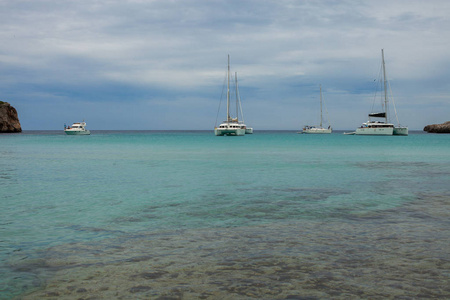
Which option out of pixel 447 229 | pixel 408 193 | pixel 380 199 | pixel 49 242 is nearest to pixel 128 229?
pixel 49 242

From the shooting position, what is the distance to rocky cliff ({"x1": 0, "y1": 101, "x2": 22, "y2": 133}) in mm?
139250

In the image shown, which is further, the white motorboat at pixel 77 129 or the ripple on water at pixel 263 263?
the white motorboat at pixel 77 129

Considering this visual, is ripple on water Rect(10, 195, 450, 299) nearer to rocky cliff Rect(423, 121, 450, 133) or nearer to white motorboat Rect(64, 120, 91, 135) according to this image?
white motorboat Rect(64, 120, 91, 135)

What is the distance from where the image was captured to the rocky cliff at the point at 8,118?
139 meters

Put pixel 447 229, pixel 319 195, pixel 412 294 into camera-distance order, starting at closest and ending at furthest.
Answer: pixel 412 294 → pixel 447 229 → pixel 319 195

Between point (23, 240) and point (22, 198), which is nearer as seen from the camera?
point (23, 240)

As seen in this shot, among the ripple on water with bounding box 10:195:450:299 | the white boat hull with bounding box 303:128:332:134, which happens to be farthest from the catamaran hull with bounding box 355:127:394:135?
the ripple on water with bounding box 10:195:450:299

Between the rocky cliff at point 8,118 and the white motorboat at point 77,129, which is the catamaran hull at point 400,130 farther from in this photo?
the rocky cliff at point 8,118

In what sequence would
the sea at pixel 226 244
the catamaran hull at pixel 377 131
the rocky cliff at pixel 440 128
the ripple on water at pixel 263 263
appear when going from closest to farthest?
the ripple on water at pixel 263 263 < the sea at pixel 226 244 < the catamaran hull at pixel 377 131 < the rocky cliff at pixel 440 128

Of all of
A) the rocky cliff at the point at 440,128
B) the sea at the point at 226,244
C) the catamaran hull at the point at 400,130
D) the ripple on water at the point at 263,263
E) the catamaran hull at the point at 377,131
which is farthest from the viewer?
the rocky cliff at the point at 440,128

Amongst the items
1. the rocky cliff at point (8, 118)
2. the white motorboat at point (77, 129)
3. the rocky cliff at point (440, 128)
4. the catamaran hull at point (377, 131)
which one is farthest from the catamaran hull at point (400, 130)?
the rocky cliff at point (8, 118)

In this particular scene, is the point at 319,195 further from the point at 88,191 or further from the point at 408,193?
the point at 88,191

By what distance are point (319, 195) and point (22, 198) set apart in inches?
411

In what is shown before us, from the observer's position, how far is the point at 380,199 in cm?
1312
